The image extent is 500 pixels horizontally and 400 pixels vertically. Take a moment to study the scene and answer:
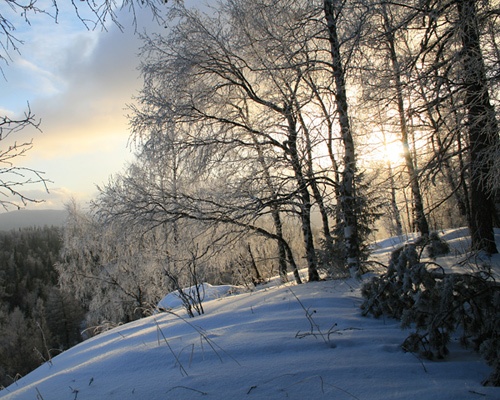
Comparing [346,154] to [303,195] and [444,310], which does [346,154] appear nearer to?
[303,195]

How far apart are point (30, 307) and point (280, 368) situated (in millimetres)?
60139

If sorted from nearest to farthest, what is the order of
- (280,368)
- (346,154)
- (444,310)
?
(280,368), (444,310), (346,154)

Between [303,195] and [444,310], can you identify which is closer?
[444,310]

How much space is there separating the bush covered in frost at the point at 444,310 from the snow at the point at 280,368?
0.35ft

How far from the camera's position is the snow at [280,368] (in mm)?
1872

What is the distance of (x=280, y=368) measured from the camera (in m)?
2.11

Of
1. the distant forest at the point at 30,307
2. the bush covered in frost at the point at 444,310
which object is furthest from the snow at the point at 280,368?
the distant forest at the point at 30,307

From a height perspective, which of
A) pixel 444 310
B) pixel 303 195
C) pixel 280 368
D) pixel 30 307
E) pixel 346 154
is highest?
pixel 346 154

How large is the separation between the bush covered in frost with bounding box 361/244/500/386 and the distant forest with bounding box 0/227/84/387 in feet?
63.7

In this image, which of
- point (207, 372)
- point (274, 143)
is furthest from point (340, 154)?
point (207, 372)

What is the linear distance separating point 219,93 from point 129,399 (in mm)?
7176

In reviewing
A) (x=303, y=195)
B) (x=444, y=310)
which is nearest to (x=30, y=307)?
(x=303, y=195)

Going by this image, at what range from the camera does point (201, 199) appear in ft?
24.7

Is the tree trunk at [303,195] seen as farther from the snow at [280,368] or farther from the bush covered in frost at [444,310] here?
the snow at [280,368]
